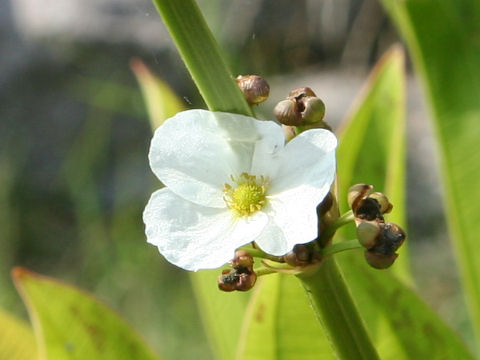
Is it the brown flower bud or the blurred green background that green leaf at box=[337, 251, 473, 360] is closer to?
the brown flower bud

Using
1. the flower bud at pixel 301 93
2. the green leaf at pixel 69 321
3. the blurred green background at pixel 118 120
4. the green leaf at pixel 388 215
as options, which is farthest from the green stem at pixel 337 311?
the blurred green background at pixel 118 120

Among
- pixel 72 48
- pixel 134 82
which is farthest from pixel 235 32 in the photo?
pixel 72 48

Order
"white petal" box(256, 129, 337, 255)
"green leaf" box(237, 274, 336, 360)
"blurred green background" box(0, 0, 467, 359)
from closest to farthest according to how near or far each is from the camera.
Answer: "white petal" box(256, 129, 337, 255) → "green leaf" box(237, 274, 336, 360) → "blurred green background" box(0, 0, 467, 359)

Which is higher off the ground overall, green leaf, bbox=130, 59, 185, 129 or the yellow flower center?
the yellow flower center

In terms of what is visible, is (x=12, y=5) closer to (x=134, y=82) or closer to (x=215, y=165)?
(x=134, y=82)

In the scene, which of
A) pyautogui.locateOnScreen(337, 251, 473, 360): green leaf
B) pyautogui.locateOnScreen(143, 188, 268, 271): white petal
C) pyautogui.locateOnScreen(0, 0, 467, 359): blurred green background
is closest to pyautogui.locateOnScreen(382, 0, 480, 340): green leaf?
pyautogui.locateOnScreen(337, 251, 473, 360): green leaf

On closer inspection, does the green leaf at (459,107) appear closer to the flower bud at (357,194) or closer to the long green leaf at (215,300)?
the long green leaf at (215,300)
